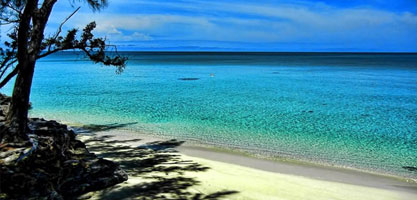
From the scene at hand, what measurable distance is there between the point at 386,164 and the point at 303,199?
451cm

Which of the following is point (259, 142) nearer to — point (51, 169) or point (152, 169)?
point (152, 169)

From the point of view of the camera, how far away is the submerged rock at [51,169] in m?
5.30

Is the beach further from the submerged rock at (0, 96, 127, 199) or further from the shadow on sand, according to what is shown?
the submerged rock at (0, 96, 127, 199)

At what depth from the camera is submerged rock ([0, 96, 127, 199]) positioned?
5.30 meters

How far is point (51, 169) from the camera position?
230 inches

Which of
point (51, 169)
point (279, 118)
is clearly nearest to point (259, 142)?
point (279, 118)

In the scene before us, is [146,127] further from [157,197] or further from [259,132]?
[157,197]

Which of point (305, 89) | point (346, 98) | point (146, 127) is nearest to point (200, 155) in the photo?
point (146, 127)

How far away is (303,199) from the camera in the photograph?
264 inches

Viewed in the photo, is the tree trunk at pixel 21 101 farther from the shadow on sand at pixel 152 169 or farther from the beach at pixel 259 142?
the beach at pixel 259 142

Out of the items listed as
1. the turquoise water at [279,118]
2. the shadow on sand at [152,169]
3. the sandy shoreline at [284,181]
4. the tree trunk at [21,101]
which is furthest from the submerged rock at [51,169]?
the turquoise water at [279,118]

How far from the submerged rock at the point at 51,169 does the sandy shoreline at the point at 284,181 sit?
2.19 feet

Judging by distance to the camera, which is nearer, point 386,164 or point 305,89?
point 386,164

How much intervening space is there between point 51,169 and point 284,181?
493 cm
